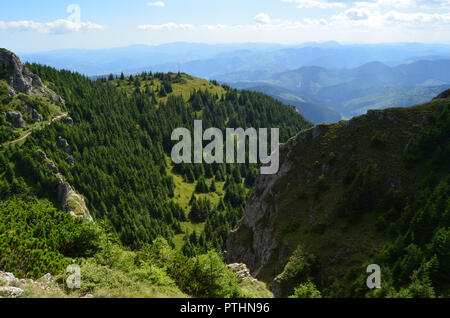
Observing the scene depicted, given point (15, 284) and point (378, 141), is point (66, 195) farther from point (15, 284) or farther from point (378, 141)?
point (378, 141)

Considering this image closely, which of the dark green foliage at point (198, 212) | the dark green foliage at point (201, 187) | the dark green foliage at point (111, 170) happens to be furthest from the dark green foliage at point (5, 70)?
the dark green foliage at point (201, 187)

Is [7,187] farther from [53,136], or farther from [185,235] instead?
[185,235]

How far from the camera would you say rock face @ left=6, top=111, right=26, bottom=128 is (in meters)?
122

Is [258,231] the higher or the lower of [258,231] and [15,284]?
the lower

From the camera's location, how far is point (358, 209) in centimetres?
4881

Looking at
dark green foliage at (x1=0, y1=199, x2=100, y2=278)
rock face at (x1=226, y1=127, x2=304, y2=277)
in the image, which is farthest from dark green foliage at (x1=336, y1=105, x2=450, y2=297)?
dark green foliage at (x1=0, y1=199, x2=100, y2=278)

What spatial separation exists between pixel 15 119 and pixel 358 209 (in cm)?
14538

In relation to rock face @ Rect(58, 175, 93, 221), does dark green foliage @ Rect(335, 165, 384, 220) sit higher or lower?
higher

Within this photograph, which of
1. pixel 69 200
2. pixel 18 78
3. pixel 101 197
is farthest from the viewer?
pixel 18 78

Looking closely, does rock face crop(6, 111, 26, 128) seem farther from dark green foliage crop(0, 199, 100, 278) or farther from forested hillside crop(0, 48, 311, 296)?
dark green foliage crop(0, 199, 100, 278)

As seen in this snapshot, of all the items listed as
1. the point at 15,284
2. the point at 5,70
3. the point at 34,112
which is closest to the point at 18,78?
the point at 5,70

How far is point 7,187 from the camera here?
312ft

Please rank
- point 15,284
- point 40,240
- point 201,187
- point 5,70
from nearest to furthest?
point 15,284 → point 40,240 → point 5,70 → point 201,187

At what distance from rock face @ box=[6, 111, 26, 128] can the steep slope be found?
11795 cm
